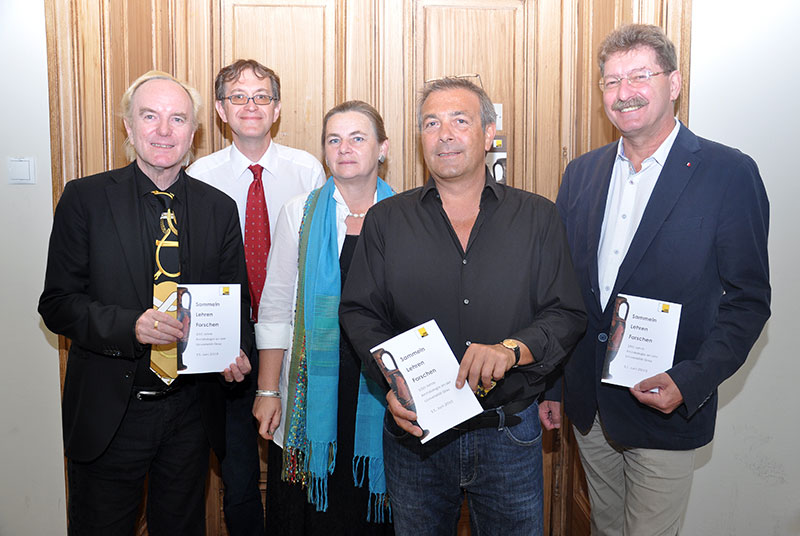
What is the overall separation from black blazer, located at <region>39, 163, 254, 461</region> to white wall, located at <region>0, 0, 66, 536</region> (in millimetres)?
801

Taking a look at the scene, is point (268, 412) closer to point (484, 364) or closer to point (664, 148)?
point (484, 364)

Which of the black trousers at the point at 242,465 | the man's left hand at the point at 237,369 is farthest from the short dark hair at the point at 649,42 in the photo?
the black trousers at the point at 242,465

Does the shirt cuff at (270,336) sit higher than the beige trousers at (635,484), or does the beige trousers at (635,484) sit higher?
the shirt cuff at (270,336)

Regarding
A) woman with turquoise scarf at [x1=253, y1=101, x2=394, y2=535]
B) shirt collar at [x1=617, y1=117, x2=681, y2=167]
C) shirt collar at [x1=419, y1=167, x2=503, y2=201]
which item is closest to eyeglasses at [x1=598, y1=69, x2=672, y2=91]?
shirt collar at [x1=617, y1=117, x2=681, y2=167]

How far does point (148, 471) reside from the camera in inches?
79.3

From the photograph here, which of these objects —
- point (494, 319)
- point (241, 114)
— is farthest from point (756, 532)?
point (241, 114)

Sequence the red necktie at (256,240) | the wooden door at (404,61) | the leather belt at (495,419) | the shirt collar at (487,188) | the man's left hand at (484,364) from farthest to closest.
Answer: the wooden door at (404,61) → the red necktie at (256,240) → the shirt collar at (487,188) → the leather belt at (495,419) → the man's left hand at (484,364)

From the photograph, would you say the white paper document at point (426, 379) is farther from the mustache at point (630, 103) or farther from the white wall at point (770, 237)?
the white wall at point (770, 237)

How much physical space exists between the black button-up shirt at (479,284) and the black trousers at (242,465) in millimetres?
902

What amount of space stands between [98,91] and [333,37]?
3.66ft

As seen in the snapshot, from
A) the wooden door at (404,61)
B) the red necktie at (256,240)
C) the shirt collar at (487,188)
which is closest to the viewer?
the shirt collar at (487,188)

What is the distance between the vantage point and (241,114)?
8.32ft

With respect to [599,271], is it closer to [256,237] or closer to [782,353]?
[782,353]

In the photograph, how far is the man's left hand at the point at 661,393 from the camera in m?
1.74
